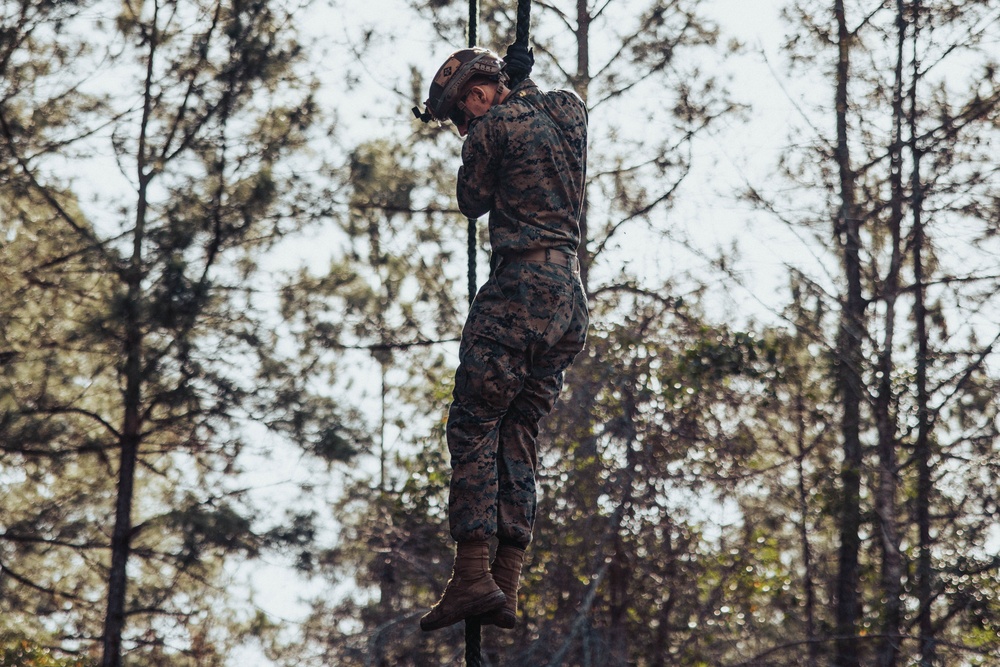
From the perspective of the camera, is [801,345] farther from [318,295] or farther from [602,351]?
[318,295]

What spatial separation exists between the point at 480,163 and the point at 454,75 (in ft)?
0.91

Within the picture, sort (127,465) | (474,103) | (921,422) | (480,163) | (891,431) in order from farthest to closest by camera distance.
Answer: (127,465), (891,431), (921,422), (474,103), (480,163)

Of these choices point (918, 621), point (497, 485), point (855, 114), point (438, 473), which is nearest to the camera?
point (497, 485)

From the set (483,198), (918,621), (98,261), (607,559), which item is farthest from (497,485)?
(98,261)

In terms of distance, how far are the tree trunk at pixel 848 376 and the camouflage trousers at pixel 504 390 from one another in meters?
7.31

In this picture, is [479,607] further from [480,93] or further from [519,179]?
[480,93]

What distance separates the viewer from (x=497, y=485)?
3.76m

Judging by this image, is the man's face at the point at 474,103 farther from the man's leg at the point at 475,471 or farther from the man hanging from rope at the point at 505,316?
the man's leg at the point at 475,471

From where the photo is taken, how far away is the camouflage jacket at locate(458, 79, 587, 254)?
12.5 feet

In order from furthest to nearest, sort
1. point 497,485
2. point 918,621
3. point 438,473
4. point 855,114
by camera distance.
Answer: point 855,114, point 438,473, point 918,621, point 497,485

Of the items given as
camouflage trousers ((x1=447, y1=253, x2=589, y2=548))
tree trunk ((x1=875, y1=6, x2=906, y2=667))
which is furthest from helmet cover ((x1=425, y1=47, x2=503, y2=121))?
tree trunk ((x1=875, y1=6, x2=906, y2=667))

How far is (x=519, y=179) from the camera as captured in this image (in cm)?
382

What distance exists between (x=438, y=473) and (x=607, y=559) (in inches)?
64.8

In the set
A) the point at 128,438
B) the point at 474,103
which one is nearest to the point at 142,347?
the point at 128,438
